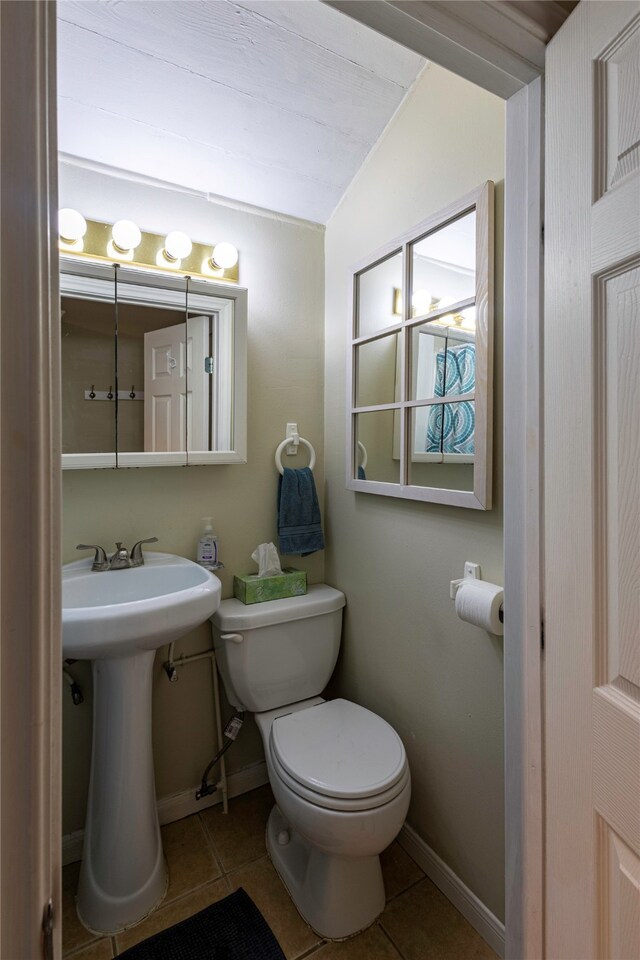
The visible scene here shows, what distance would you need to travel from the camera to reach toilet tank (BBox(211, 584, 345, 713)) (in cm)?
154

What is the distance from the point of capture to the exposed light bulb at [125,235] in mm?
1462

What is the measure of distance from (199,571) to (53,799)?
41.6 inches

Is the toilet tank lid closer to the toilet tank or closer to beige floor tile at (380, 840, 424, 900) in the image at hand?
the toilet tank

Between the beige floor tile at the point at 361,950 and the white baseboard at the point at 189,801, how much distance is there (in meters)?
0.62

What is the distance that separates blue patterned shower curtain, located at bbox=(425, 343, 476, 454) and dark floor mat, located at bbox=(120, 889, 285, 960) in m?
1.38

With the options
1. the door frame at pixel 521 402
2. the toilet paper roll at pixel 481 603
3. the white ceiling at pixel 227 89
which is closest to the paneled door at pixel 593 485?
the door frame at pixel 521 402

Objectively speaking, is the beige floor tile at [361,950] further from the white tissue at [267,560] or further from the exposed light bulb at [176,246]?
the exposed light bulb at [176,246]

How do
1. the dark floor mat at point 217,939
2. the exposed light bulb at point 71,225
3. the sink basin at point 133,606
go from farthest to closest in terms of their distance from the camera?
the exposed light bulb at point 71,225, the dark floor mat at point 217,939, the sink basin at point 133,606

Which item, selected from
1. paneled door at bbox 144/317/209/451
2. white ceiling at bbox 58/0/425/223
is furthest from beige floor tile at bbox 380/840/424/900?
white ceiling at bbox 58/0/425/223

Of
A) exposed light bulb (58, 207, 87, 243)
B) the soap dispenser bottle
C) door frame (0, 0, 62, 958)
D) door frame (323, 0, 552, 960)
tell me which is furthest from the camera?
the soap dispenser bottle

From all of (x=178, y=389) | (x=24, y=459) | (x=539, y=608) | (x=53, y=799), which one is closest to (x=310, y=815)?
(x=539, y=608)

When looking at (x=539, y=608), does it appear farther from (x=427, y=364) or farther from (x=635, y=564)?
(x=427, y=364)

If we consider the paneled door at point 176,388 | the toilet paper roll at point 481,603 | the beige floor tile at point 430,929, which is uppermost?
the paneled door at point 176,388

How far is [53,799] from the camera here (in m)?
0.42
